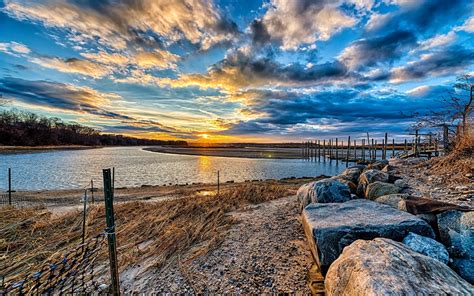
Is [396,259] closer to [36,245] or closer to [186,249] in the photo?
[186,249]

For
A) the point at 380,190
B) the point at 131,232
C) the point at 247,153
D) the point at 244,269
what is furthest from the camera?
the point at 247,153

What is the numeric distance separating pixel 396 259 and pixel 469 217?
84.0 inches

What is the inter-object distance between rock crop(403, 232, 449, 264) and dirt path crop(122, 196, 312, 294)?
65.3 inches

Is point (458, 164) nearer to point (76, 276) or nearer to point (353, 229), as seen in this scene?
point (353, 229)

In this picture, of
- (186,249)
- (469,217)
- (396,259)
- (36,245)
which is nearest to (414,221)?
(469,217)

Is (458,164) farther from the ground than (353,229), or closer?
farther from the ground

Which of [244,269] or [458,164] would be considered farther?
[458,164]

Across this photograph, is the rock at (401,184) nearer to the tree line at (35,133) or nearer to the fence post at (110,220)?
the fence post at (110,220)

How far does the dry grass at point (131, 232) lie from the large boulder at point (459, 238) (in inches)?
162

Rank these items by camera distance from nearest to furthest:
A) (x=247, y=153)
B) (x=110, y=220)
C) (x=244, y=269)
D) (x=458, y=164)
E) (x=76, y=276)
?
1. (x=110, y=220)
2. (x=76, y=276)
3. (x=244, y=269)
4. (x=458, y=164)
5. (x=247, y=153)

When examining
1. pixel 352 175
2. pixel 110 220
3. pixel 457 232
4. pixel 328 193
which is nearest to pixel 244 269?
pixel 110 220

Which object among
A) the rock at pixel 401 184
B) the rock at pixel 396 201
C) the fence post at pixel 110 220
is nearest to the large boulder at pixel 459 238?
the rock at pixel 396 201

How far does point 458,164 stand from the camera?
667 cm

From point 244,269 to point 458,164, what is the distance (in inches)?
289
